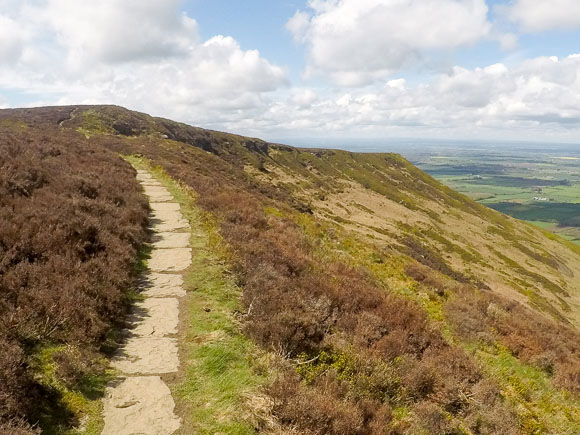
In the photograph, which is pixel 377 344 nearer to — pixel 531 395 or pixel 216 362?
pixel 216 362

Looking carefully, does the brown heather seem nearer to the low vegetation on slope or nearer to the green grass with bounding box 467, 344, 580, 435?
the green grass with bounding box 467, 344, 580, 435

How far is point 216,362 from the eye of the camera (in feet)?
23.6

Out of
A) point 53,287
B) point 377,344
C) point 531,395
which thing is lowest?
point 531,395

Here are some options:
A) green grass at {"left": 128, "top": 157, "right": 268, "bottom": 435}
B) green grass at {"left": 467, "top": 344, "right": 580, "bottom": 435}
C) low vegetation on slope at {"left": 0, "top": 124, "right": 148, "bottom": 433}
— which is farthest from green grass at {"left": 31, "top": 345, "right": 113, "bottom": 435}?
green grass at {"left": 467, "top": 344, "right": 580, "bottom": 435}

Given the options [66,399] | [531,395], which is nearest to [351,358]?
[66,399]

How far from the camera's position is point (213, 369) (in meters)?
6.99

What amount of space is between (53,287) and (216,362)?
13.0 ft

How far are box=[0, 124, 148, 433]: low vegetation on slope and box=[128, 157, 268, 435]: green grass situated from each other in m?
1.62

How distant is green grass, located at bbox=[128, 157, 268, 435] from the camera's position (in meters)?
5.81

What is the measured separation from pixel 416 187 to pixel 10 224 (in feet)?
398

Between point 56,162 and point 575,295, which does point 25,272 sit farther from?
point 575,295

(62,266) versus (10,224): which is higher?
(10,224)

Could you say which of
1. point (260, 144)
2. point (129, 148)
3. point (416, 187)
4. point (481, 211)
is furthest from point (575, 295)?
point (260, 144)

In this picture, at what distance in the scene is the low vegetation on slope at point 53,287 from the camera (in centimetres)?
551
